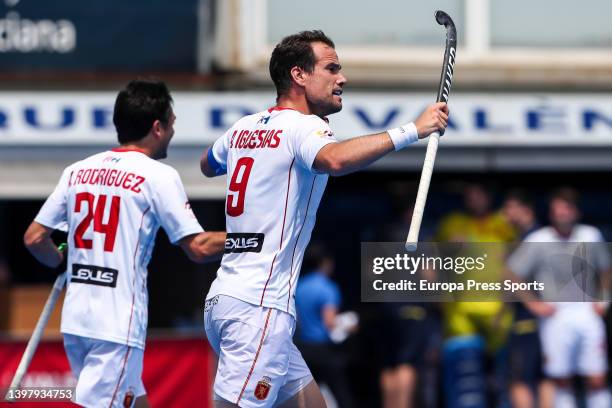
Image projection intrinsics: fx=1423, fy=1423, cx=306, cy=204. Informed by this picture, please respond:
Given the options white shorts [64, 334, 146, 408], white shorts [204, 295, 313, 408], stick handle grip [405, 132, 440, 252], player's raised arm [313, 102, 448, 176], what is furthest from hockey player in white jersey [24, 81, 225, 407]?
stick handle grip [405, 132, 440, 252]

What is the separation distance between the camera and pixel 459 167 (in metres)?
12.9

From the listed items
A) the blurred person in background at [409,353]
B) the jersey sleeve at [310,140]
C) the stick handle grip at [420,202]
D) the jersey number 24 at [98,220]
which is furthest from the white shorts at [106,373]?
the blurred person in background at [409,353]

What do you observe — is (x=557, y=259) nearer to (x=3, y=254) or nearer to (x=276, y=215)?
(x=276, y=215)

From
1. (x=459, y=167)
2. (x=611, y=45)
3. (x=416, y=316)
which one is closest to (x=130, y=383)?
(x=416, y=316)

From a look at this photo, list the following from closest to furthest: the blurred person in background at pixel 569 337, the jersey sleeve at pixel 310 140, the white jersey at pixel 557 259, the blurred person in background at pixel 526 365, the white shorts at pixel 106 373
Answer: the jersey sleeve at pixel 310 140 → the white shorts at pixel 106 373 → the white jersey at pixel 557 259 → the blurred person in background at pixel 569 337 → the blurred person in background at pixel 526 365

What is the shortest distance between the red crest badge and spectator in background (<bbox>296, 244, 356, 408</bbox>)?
19.9ft

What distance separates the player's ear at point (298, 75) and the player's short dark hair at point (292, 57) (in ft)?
0.04

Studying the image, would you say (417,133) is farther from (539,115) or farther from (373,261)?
(539,115)

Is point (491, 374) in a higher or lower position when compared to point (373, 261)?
lower

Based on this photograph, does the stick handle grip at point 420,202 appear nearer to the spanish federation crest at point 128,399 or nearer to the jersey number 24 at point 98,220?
the jersey number 24 at point 98,220

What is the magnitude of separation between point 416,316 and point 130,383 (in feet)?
19.4

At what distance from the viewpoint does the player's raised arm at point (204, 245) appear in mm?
6531

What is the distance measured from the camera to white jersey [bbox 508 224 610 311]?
26.0 ft

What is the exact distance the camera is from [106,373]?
643 centimetres
